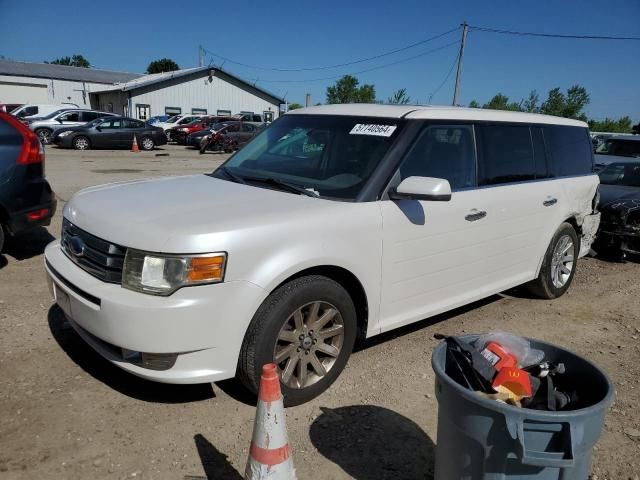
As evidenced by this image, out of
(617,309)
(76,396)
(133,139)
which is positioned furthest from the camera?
(133,139)

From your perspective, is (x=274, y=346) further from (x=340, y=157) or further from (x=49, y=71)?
(x=49, y=71)

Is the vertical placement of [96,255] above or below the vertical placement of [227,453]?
above

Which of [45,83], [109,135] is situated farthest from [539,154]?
[45,83]

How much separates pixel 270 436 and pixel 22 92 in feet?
172

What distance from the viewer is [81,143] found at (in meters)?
22.4

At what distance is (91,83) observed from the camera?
164 ft

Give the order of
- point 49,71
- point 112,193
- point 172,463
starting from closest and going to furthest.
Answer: point 172,463 → point 112,193 → point 49,71

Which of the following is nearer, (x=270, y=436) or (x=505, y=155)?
(x=270, y=436)

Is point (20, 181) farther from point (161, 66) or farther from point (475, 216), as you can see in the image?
point (161, 66)

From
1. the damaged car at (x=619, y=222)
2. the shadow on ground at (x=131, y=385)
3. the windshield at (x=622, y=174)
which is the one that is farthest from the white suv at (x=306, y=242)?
the windshield at (x=622, y=174)

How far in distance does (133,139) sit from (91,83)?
104 feet

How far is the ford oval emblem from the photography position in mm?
3105

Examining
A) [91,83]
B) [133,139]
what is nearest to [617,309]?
[133,139]

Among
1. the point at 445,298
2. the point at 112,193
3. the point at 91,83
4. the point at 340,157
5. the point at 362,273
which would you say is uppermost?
the point at 91,83
